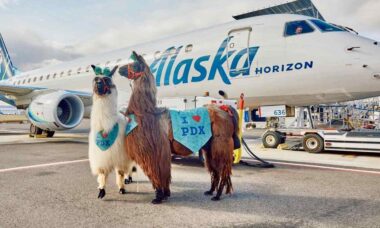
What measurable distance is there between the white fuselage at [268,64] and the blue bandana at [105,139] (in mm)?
5182

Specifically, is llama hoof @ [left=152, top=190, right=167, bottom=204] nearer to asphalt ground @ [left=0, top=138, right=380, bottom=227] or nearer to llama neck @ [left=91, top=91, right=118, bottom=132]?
asphalt ground @ [left=0, top=138, right=380, bottom=227]

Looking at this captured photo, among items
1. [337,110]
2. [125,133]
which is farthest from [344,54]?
[337,110]

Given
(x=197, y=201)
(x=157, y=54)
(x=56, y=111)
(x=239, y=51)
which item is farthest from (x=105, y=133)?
(x=56, y=111)

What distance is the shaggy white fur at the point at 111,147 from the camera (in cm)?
369

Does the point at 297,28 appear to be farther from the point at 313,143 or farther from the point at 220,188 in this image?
the point at 220,188

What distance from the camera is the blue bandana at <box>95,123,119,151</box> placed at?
3.69 metres

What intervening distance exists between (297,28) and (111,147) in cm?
637

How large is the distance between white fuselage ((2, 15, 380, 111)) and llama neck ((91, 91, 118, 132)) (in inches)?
200

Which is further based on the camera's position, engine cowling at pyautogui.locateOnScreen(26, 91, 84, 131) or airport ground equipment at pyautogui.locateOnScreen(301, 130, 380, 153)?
engine cowling at pyautogui.locateOnScreen(26, 91, 84, 131)

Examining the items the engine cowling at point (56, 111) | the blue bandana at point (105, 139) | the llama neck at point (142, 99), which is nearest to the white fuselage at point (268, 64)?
the engine cowling at point (56, 111)

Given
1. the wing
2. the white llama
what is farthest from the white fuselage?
the white llama

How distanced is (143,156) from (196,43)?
645 cm

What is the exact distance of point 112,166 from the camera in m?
3.72

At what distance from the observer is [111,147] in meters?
3.69
